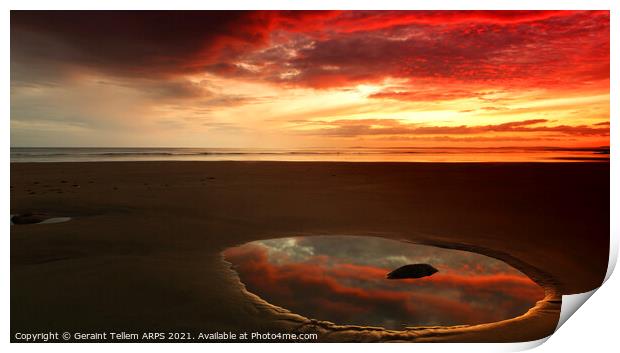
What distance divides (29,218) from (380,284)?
4931mm

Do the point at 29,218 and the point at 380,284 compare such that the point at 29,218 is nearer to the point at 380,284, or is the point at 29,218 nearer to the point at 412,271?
the point at 380,284

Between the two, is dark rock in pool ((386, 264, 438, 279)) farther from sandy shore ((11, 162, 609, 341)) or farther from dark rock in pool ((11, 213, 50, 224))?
dark rock in pool ((11, 213, 50, 224))

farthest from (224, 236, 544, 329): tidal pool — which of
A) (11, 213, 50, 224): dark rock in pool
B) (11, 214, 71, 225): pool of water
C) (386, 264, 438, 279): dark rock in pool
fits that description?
(11, 213, 50, 224): dark rock in pool

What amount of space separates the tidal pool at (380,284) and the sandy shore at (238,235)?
14 centimetres

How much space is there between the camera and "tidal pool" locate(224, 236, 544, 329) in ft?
11.4

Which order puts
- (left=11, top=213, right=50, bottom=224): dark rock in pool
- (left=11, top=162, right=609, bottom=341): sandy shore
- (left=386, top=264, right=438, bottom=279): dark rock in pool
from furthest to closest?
(left=11, top=213, right=50, bottom=224): dark rock in pool
(left=386, top=264, right=438, bottom=279): dark rock in pool
(left=11, top=162, right=609, bottom=341): sandy shore

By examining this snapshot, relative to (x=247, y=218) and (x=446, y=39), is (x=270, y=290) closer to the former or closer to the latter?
(x=247, y=218)

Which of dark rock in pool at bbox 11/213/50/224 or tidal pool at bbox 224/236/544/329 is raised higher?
dark rock in pool at bbox 11/213/50/224

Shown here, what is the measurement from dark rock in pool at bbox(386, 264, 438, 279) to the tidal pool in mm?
56

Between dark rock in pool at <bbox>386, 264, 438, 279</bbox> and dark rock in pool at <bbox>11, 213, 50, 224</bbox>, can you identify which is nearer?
dark rock in pool at <bbox>386, 264, 438, 279</bbox>

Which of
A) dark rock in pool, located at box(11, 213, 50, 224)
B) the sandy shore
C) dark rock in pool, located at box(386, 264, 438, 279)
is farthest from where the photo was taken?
dark rock in pool, located at box(11, 213, 50, 224)

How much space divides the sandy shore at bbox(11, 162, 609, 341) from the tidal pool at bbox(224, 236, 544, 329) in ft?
0.47

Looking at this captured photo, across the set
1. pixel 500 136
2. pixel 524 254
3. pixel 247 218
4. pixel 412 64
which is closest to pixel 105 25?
pixel 247 218
